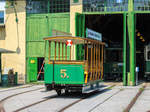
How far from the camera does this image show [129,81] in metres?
21.7

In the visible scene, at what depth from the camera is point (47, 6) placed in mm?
24516

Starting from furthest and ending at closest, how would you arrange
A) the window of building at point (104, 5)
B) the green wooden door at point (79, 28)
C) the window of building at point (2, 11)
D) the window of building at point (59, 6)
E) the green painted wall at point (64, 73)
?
1. the window of building at point (2, 11)
2. the window of building at point (59, 6)
3. the green wooden door at point (79, 28)
4. the window of building at point (104, 5)
5. the green painted wall at point (64, 73)

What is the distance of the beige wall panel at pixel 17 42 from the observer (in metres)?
24.8

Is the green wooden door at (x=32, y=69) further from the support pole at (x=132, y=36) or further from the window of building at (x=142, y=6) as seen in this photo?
the window of building at (x=142, y=6)

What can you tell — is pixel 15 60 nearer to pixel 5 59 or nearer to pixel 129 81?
pixel 5 59

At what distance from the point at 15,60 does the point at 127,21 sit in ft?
32.3

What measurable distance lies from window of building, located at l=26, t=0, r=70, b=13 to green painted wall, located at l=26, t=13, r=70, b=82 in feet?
1.40

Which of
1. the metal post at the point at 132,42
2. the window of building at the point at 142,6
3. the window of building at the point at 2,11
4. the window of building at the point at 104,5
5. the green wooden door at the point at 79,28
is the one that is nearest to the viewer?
the metal post at the point at 132,42

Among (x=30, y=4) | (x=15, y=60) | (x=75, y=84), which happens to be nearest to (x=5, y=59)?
(x=15, y=60)

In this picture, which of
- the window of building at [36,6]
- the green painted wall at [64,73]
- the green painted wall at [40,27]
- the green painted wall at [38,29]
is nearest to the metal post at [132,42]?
the green painted wall at [40,27]

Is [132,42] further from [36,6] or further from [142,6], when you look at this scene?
[36,6]

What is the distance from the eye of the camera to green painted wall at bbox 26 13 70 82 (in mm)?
24172

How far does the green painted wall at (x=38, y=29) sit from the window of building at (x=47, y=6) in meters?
0.43

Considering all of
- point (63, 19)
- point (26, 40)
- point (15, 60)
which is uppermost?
point (63, 19)
